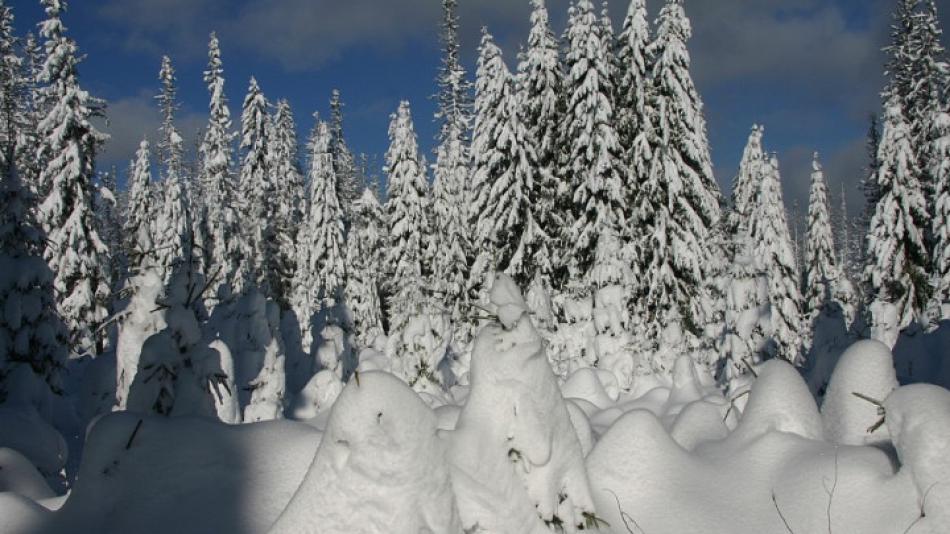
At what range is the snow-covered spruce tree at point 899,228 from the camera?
84.2ft

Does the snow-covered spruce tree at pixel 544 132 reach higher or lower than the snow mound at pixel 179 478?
higher

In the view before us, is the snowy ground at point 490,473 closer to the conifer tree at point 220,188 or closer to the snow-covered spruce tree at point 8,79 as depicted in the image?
the conifer tree at point 220,188

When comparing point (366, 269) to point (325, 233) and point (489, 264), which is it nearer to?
point (325, 233)

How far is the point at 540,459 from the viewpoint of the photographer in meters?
3.43

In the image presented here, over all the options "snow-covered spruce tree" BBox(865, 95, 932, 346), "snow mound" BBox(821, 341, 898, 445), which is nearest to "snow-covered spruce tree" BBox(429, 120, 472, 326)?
"snow-covered spruce tree" BBox(865, 95, 932, 346)

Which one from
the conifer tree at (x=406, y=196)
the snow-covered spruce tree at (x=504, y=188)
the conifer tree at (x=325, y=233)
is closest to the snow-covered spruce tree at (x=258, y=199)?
the conifer tree at (x=325, y=233)

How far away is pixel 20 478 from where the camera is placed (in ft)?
15.0

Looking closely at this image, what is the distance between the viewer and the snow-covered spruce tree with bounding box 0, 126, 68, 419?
40.6 ft

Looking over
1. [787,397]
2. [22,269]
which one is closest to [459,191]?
[22,269]

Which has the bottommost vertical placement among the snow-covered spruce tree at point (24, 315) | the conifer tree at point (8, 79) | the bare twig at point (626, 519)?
the bare twig at point (626, 519)

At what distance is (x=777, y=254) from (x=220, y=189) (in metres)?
29.8

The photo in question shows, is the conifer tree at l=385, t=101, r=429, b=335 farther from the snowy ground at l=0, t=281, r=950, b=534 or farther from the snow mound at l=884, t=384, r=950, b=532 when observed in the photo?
the snow mound at l=884, t=384, r=950, b=532

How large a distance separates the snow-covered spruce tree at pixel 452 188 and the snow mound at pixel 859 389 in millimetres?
22010

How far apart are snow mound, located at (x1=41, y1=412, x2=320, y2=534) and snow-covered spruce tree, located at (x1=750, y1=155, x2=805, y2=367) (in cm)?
1976
